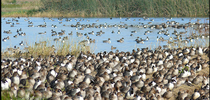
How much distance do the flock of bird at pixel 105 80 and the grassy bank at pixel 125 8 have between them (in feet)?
92.9

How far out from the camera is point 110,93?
8.51 meters

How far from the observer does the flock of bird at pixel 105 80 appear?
327 inches

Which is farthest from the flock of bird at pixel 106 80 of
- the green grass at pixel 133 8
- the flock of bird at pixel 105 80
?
the green grass at pixel 133 8

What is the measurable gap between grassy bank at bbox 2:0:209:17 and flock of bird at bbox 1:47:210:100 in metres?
28.3

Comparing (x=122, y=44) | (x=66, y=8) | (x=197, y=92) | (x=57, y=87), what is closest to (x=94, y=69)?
(x=57, y=87)

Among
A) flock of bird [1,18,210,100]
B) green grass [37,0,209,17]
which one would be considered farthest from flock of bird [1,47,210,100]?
green grass [37,0,209,17]

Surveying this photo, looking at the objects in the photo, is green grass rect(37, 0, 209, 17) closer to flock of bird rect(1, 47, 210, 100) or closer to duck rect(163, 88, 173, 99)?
flock of bird rect(1, 47, 210, 100)

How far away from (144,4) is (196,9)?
7205mm

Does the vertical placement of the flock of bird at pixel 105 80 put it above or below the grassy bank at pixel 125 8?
below

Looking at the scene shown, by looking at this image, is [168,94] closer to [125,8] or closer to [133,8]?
[133,8]

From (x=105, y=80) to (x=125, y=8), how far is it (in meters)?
34.7

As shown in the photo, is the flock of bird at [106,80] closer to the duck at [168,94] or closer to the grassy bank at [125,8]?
the duck at [168,94]

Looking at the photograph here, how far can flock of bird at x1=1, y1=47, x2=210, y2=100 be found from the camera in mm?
8312

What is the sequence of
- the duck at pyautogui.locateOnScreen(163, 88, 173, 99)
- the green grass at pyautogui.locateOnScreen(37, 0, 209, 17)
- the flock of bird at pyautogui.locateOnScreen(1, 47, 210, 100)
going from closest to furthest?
the flock of bird at pyautogui.locateOnScreen(1, 47, 210, 100), the duck at pyautogui.locateOnScreen(163, 88, 173, 99), the green grass at pyautogui.locateOnScreen(37, 0, 209, 17)
